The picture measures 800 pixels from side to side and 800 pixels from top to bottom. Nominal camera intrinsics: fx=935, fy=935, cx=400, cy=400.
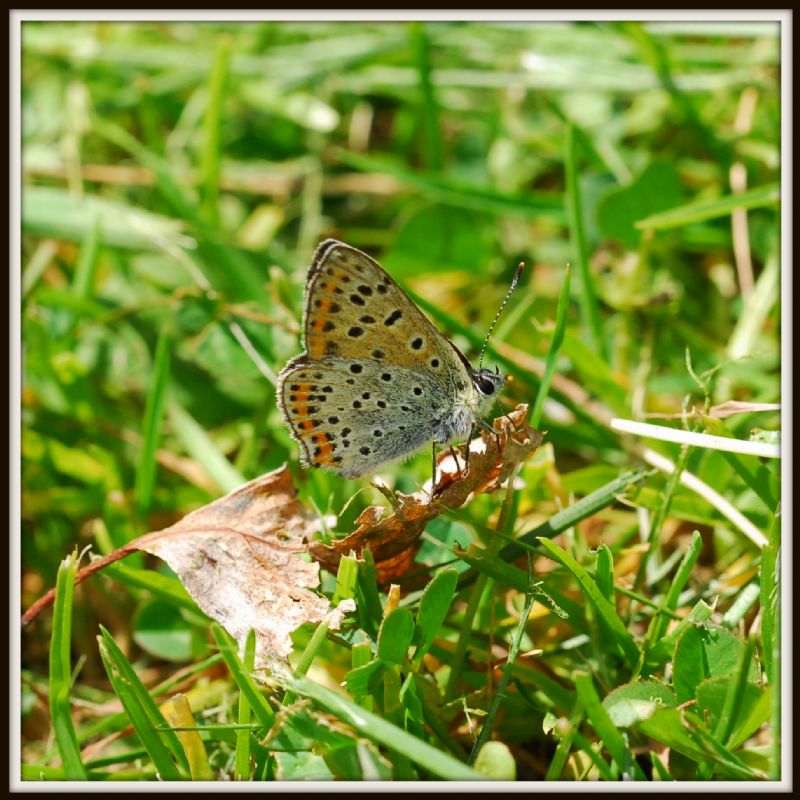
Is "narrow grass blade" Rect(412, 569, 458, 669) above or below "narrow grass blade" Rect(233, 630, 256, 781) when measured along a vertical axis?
above

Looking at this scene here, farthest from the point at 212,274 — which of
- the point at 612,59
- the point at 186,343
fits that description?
the point at 612,59

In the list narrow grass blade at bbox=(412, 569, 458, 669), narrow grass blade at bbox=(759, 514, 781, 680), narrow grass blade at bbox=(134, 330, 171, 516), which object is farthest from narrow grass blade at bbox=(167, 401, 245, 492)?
narrow grass blade at bbox=(759, 514, 781, 680)

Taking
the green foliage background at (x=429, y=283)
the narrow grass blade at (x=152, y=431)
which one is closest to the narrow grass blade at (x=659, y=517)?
the green foliage background at (x=429, y=283)

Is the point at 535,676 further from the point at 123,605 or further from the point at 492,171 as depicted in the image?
the point at 492,171

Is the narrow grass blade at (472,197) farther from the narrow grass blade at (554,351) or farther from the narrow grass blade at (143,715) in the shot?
the narrow grass blade at (143,715)

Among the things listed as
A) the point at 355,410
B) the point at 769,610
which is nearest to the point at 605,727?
the point at 769,610

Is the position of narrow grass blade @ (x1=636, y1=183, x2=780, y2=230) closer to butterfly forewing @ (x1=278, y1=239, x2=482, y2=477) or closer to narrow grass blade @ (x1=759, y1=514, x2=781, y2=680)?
butterfly forewing @ (x1=278, y1=239, x2=482, y2=477)
